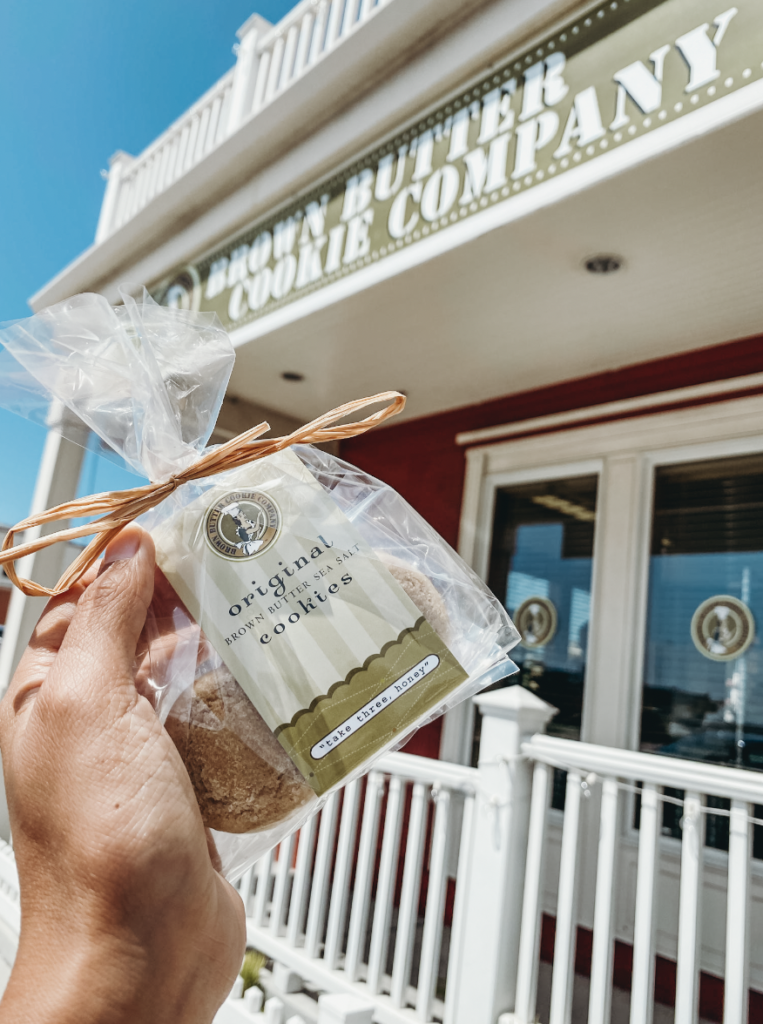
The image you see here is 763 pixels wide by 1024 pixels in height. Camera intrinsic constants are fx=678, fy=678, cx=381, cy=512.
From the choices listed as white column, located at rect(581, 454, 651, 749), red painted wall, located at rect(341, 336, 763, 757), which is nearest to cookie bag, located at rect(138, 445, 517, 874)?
white column, located at rect(581, 454, 651, 749)

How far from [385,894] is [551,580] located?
2.12 meters

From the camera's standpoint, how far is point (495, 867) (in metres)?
2.34

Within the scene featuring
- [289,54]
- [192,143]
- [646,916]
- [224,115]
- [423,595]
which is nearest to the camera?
[423,595]

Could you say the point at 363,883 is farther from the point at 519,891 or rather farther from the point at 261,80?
the point at 261,80

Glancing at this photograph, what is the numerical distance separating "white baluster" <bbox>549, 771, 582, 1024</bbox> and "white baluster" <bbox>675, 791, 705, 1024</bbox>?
347 millimetres

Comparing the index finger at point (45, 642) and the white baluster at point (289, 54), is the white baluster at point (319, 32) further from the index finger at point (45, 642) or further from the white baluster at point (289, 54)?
the index finger at point (45, 642)

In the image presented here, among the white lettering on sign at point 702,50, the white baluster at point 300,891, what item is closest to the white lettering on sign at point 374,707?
the white lettering on sign at point 702,50

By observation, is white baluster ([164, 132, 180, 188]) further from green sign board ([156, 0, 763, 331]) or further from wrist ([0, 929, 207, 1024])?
wrist ([0, 929, 207, 1024])

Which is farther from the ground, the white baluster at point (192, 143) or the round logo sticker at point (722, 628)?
the white baluster at point (192, 143)

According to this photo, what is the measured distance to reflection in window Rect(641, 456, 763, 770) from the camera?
333 cm

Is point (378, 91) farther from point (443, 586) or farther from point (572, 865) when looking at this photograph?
point (572, 865)

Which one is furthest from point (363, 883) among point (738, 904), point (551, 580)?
point (551, 580)

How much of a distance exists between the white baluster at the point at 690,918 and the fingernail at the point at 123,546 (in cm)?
201

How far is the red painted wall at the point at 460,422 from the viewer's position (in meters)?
3.61
